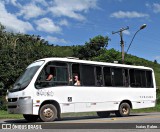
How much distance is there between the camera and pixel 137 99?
2225 centimetres

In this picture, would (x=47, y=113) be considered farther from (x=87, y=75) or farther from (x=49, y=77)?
(x=87, y=75)

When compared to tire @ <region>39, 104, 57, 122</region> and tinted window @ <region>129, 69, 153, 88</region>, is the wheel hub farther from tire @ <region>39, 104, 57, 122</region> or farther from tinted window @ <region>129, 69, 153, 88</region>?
tire @ <region>39, 104, 57, 122</region>

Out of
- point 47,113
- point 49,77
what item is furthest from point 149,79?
point 47,113

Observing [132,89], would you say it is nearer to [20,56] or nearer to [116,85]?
[116,85]

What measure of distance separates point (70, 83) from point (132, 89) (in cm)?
526

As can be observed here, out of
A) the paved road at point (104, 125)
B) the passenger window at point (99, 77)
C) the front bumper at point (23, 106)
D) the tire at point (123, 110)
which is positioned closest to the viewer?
the paved road at point (104, 125)

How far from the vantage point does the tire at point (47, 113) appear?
655 inches

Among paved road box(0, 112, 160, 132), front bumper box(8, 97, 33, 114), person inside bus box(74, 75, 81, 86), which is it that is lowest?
paved road box(0, 112, 160, 132)

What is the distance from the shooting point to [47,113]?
16.8 metres

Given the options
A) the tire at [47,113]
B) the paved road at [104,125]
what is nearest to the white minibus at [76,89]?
the tire at [47,113]

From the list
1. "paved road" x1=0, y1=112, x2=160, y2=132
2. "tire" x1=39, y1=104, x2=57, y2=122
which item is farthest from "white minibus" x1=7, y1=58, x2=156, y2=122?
"paved road" x1=0, y1=112, x2=160, y2=132

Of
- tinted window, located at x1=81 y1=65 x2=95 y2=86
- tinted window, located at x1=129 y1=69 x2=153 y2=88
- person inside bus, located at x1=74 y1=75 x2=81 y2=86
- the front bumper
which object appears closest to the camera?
the front bumper

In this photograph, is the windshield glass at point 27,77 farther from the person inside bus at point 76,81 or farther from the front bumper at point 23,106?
the person inside bus at point 76,81

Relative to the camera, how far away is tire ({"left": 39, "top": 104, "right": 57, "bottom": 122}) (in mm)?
16625
